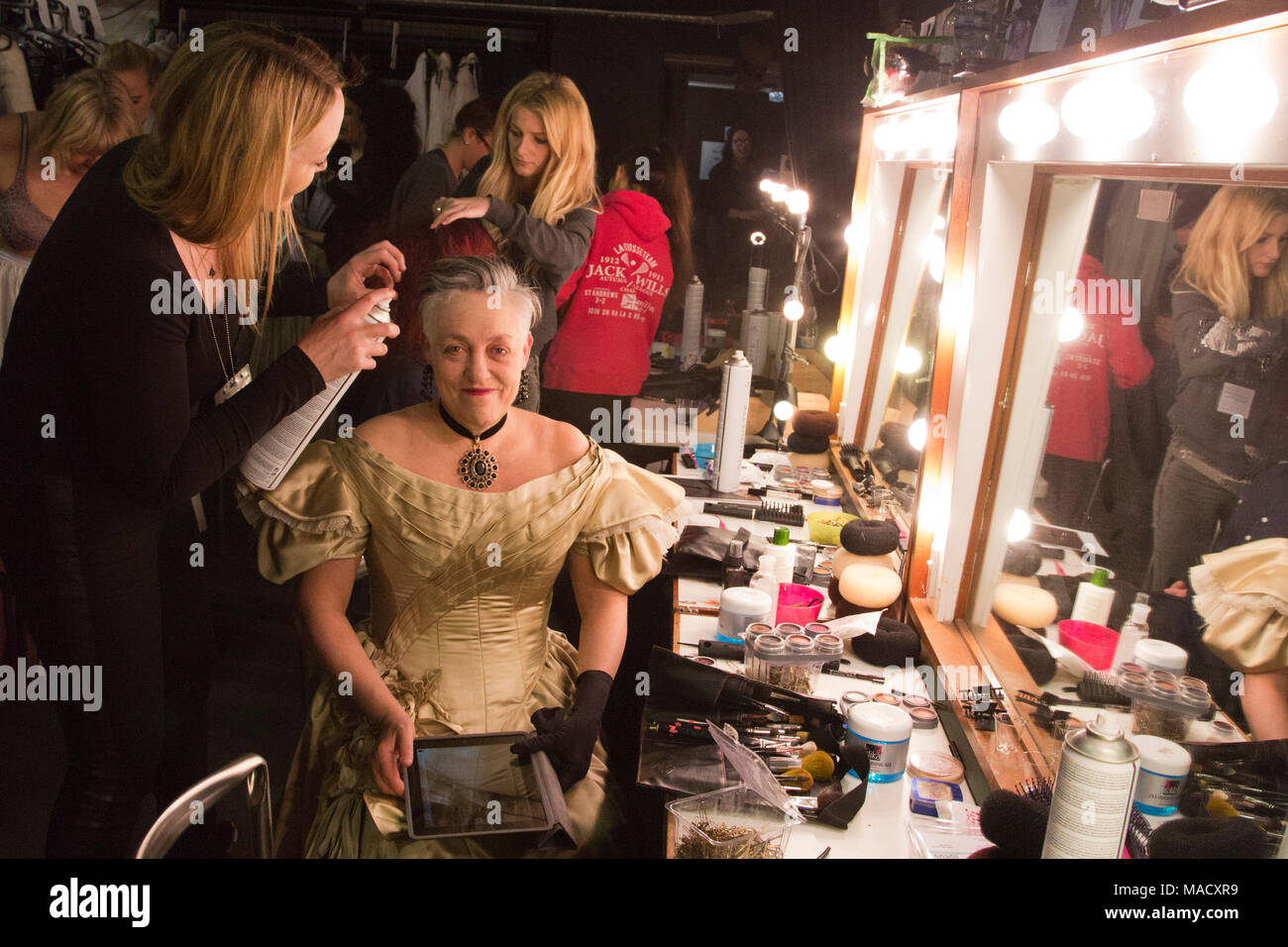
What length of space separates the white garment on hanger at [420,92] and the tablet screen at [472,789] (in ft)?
18.9

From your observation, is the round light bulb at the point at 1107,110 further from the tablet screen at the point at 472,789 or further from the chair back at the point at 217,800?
the chair back at the point at 217,800

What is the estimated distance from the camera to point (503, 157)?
9.82ft

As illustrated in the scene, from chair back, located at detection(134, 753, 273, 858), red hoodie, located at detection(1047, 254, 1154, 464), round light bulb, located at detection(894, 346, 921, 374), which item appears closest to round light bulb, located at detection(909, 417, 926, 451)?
round light bulb, located at detection(894, 346, 921, 374)

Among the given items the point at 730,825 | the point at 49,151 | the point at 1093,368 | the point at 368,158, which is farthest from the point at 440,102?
the point at 730,825

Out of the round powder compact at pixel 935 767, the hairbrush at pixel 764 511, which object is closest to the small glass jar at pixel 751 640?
the round powder compact at pixel 935 767

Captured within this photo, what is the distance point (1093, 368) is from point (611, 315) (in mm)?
2314

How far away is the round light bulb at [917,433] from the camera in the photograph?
8.84 ft

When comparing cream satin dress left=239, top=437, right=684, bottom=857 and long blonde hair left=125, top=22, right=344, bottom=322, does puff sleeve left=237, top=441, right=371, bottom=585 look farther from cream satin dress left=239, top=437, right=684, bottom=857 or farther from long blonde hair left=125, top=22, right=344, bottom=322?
long blonde hair left=125, top=22, right=344, bottom=322

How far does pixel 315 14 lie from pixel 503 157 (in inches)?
188

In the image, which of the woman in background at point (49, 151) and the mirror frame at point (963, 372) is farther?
the woman in background at point (49, 151)

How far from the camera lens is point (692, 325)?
509cm

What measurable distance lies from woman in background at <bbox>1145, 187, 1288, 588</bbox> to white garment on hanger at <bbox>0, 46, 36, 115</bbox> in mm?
4092

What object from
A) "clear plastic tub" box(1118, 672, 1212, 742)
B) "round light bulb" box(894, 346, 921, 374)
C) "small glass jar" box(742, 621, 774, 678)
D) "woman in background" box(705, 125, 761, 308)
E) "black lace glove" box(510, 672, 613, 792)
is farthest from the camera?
"woman in background" box(705, 125, 761, 308)

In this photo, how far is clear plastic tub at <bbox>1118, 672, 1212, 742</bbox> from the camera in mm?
1304
